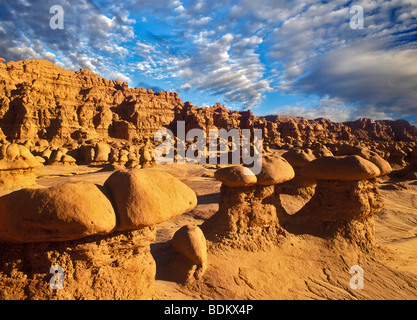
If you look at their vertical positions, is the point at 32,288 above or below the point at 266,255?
above

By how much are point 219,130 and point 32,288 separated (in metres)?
47.9

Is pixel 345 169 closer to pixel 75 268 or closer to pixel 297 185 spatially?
pixel 297 185

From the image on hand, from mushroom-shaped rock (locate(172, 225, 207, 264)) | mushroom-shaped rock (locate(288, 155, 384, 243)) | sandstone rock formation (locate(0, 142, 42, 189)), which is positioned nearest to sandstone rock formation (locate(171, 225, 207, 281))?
mushroom-shaped rock (locate(172, 225, 207, 264))

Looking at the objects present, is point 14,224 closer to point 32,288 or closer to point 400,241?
point 32,288

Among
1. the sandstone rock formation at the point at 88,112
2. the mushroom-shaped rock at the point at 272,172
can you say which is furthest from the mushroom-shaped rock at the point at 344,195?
the sandstone rock formation at the point at 88,112

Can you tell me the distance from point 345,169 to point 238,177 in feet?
8.89

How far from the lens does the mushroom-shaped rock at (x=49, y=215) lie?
213 centimetres

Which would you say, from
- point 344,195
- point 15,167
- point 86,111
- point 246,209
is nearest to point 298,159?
point 344,195

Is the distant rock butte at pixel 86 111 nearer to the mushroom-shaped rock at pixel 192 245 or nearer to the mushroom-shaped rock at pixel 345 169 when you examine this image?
the mushroom-shaped rock at pixel 345 169

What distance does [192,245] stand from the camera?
12.8 ft

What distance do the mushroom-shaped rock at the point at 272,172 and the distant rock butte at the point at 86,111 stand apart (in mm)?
30607
